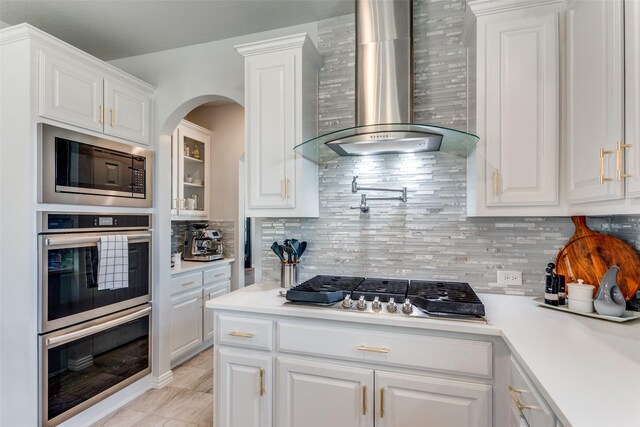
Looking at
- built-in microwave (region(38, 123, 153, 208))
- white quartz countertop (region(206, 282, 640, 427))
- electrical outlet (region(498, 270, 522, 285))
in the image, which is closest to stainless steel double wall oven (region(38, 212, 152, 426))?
built-in microwave (region(38, 123, 153, 208))

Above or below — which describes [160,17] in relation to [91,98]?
above

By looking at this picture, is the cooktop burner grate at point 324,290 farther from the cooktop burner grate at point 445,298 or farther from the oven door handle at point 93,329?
the oven door handle at point 93,329

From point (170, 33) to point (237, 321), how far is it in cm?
215

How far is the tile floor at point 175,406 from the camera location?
2.19 metres

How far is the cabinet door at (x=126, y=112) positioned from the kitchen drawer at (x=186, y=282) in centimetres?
119

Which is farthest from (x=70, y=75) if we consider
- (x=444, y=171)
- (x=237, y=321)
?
(x=444, y=171)

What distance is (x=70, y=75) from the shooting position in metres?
2.03

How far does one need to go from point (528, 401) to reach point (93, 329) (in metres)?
2.42

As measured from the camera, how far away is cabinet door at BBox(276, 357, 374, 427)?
1.49 m

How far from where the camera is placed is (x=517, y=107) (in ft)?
5.34

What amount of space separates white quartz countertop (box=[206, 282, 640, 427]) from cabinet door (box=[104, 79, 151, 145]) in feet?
5.05

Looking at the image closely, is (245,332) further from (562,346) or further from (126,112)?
(126,112)

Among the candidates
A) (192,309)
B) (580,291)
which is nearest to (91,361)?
(192,309)

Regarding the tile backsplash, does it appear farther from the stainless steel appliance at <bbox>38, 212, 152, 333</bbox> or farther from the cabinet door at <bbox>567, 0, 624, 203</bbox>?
the stainless steel appliance at <bbox>38, 212, 152, 333</bbox>
